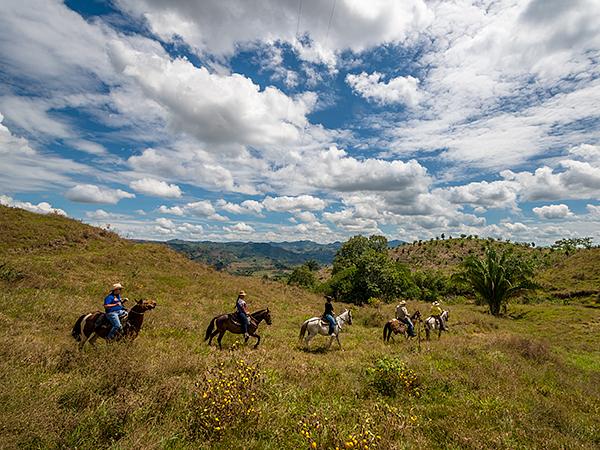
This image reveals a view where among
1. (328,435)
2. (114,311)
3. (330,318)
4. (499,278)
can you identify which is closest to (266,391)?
(328,435)

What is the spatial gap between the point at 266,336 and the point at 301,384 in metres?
8.27

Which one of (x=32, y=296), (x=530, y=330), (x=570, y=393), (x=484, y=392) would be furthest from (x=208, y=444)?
(x=530, y=330)

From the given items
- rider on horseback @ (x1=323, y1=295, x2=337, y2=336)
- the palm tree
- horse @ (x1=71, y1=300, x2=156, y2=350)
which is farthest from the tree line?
horse @ (x1=71, y1=300, x2=156, y2=350)

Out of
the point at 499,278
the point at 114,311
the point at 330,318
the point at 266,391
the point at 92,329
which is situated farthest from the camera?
the point at 499,278

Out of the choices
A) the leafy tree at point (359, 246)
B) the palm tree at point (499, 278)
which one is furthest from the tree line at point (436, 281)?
the leafy tree at point (359, 246)

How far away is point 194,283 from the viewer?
2891 centimetres

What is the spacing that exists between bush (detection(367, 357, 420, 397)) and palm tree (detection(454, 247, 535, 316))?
33321mm

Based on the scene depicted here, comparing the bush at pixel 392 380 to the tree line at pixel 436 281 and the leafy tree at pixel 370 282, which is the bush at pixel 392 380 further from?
the leafy tree at pixel 370 282

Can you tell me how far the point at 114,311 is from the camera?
1063cm

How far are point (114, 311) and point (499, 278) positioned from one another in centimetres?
3955

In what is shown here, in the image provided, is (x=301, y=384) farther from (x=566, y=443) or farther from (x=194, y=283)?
(x=194, y=283)

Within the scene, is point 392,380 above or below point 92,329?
below

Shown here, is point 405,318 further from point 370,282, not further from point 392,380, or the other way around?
point 370,282

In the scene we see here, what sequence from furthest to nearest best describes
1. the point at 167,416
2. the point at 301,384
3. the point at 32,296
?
the point at 32,296 < the point at 301,384 < the point at 167,416
